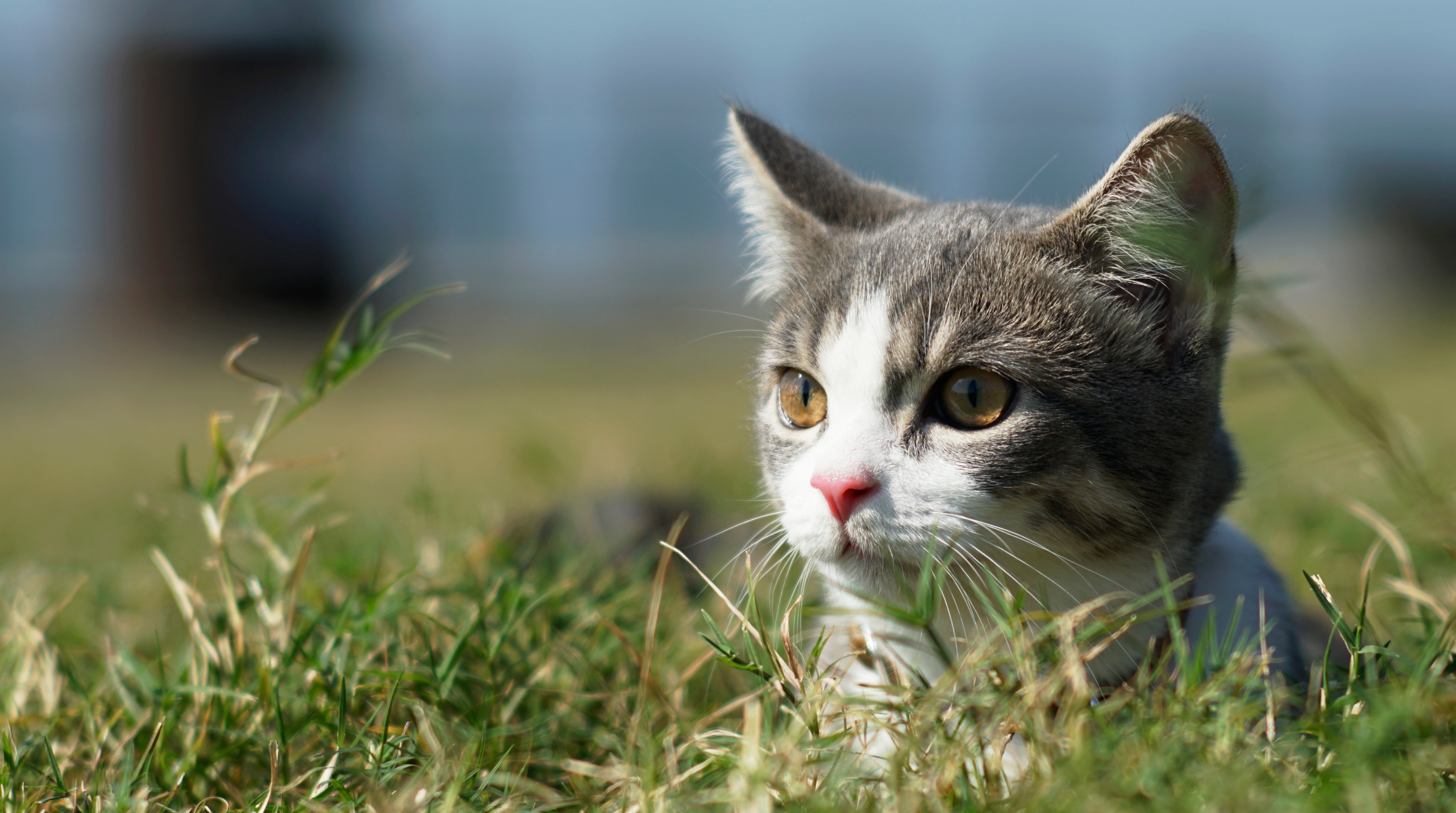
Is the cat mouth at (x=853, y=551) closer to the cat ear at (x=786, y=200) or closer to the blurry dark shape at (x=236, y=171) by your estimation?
the cat ear at (x=786, y=200)

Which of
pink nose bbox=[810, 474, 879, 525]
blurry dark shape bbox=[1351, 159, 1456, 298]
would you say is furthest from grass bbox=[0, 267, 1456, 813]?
blurry dark shape bbox=[1351, 159, 1456, 298]

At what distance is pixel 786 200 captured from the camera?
1869 mm

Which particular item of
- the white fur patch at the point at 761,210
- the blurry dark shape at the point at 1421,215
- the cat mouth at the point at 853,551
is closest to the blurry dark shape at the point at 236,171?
the white fur patch at the point at 761,210

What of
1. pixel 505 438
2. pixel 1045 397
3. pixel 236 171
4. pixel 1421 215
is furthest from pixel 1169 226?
pixel 1421 215

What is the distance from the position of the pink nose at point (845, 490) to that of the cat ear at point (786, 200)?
23.3 inches

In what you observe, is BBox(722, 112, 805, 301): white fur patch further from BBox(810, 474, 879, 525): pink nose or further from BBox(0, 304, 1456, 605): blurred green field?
BBox(810, 474, 879, 525): pink nose

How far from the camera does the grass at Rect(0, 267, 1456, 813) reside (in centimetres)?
104

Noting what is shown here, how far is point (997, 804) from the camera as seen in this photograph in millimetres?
1002

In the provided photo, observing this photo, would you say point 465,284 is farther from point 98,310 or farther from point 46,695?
point 98,310

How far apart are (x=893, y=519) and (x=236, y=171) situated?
392 inches

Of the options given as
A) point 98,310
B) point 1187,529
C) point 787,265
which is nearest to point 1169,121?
point 1187,529

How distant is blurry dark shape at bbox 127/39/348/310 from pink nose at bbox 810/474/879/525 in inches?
386

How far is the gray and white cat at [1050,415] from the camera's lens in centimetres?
139

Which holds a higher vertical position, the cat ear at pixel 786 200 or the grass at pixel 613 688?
the cat ear at pixel 786 200
